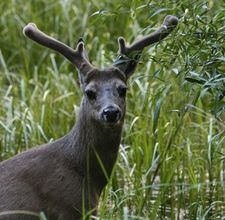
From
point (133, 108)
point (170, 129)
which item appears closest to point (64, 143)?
point (170, 129)

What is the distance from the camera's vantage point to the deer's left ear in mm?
6750

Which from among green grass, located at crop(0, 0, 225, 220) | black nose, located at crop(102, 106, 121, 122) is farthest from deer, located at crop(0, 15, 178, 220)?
green grass, located at crop(0, 0, 225, 220)

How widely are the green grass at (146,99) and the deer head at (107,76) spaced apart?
0.11m

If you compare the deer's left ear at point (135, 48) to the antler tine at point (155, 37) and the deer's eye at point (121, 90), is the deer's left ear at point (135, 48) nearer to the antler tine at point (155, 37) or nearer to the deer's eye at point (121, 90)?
the antler tine at point (155, 37)

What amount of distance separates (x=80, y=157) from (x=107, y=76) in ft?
1.81

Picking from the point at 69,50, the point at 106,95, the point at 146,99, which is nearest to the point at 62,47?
the point at 69,50

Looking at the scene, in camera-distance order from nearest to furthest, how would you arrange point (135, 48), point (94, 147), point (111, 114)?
point (111, 114) → point (94, 147) → point (135, 48)

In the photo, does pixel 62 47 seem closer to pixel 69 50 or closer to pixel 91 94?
pixel 69 50

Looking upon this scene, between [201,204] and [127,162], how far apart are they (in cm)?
89

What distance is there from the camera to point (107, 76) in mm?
6836

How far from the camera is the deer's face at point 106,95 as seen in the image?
21.5ft

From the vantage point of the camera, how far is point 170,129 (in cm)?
824

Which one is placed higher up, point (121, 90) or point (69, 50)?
point (69, 50)

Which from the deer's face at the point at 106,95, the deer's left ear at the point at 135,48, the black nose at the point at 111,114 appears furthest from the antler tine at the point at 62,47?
the black nose at the point at 111,114
